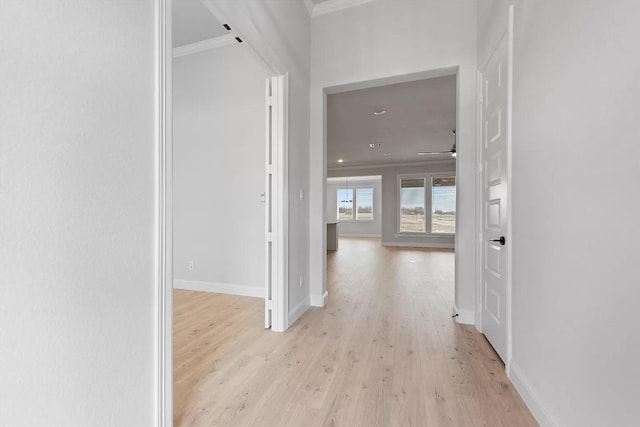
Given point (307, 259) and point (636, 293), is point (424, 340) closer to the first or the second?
point (307, 259)

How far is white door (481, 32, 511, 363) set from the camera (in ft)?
6.29

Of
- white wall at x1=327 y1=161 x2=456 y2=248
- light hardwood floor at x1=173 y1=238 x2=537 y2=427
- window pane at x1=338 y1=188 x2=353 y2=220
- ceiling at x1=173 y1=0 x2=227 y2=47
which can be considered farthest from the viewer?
window pane at x1=338 y1=188 x2=353 y2=220

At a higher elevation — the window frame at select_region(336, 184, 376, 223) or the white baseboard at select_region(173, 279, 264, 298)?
the window frame at select_region(336, 184, 376, 223)

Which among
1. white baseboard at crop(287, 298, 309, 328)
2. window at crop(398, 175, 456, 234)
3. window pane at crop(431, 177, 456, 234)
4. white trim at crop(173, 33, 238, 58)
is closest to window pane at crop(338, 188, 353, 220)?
window at crop(398, 175, 456, 234)

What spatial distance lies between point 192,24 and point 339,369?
3.97 metres

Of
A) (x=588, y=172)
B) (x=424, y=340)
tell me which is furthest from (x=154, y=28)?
(x=424, y=340)

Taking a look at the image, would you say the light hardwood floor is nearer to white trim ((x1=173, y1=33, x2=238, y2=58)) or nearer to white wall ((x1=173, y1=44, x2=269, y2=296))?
white wall ((x1=173, y1=44, x2=269, y2=296))

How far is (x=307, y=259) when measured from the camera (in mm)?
3049

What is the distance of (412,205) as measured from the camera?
9367mm

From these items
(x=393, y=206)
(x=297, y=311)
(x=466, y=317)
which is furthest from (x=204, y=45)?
(x=393, y=206)

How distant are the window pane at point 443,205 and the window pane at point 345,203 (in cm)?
408

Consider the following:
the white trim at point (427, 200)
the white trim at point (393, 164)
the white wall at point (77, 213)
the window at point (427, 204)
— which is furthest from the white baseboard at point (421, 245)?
the white wall at point (77, 213)

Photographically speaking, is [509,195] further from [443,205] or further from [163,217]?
[443,205]

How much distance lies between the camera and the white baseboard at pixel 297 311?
2.62 m
